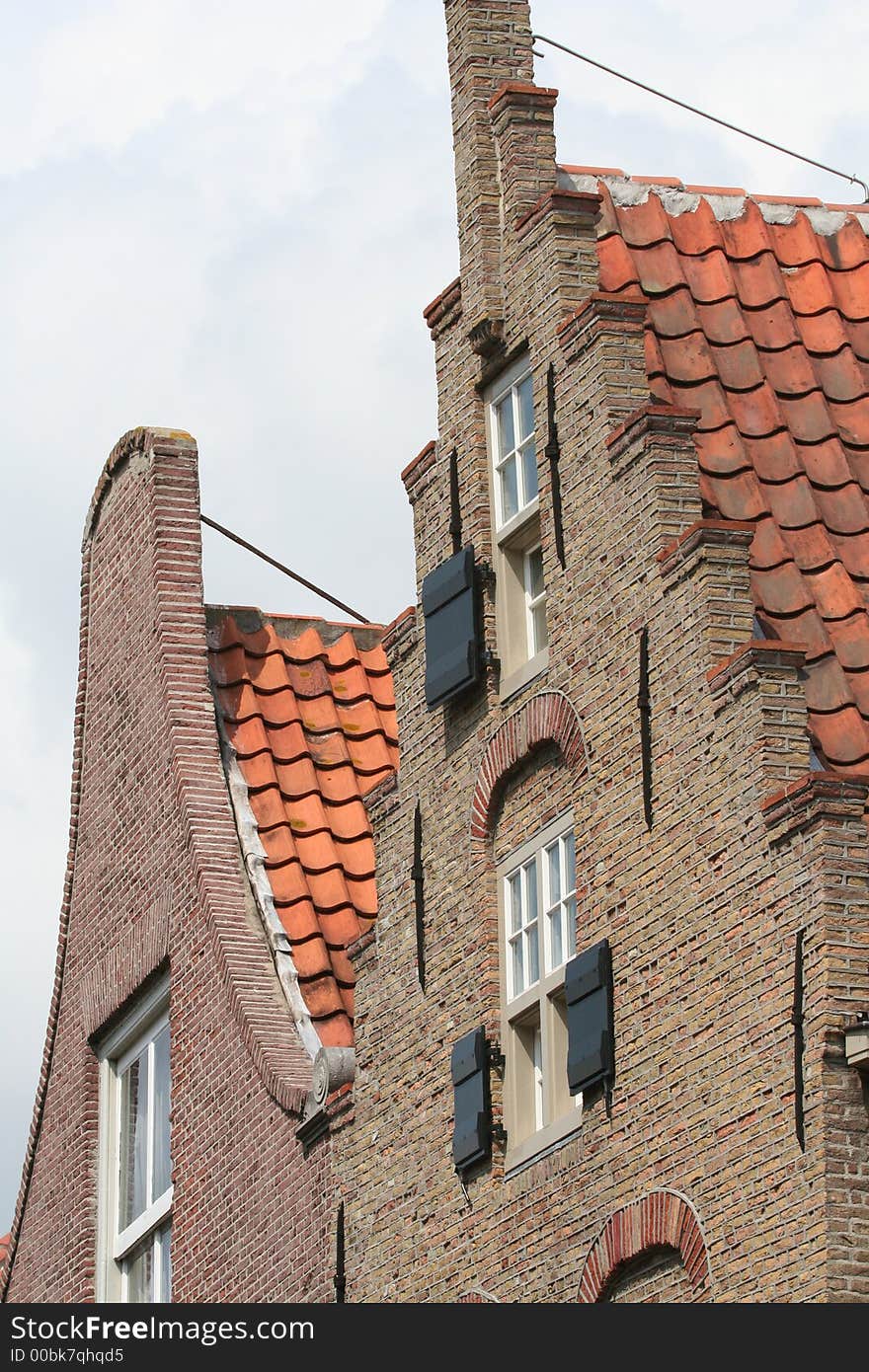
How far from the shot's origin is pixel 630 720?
46.1ft

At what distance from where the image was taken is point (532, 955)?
14.9m

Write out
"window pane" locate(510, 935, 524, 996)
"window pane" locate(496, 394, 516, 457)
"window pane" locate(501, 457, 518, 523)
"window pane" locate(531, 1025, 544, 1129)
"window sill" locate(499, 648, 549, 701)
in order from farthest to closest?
"window pane" locate(496, 394, 516, 457)
"window pane" locate(501, 457, 518, 523)
"window sill" locate(499, 648, 549, 701)
"window pane" locate(510, 935, 524, 996)
"window pane" locate(531, 1025, 544, 1129)

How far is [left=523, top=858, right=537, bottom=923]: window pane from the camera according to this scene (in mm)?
15031

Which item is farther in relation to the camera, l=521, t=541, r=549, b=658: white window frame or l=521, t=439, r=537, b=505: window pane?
l=521, t=439, r=537, b=505: window pane

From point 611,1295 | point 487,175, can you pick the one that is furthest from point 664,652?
point 487,175

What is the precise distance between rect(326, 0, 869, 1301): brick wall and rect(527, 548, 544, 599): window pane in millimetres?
271

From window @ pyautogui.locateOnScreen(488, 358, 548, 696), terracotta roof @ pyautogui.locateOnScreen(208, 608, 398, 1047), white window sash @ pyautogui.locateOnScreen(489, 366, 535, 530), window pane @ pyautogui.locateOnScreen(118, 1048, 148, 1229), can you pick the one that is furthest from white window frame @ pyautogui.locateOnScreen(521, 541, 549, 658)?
window pane @ pyautogui.locateOnScreen(118, 1048, 148, 1229)

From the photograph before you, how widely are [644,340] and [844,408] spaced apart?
1.21 metres

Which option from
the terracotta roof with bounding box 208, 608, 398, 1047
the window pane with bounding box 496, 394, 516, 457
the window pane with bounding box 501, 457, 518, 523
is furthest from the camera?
the terracotta roof with bounding box 208, 608, 398, 1047

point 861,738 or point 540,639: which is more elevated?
point 540,639

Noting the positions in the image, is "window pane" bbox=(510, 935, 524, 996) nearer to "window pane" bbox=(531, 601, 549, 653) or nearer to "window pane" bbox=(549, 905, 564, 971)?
"window pane" bbox=(549, 905, 564, 971)
